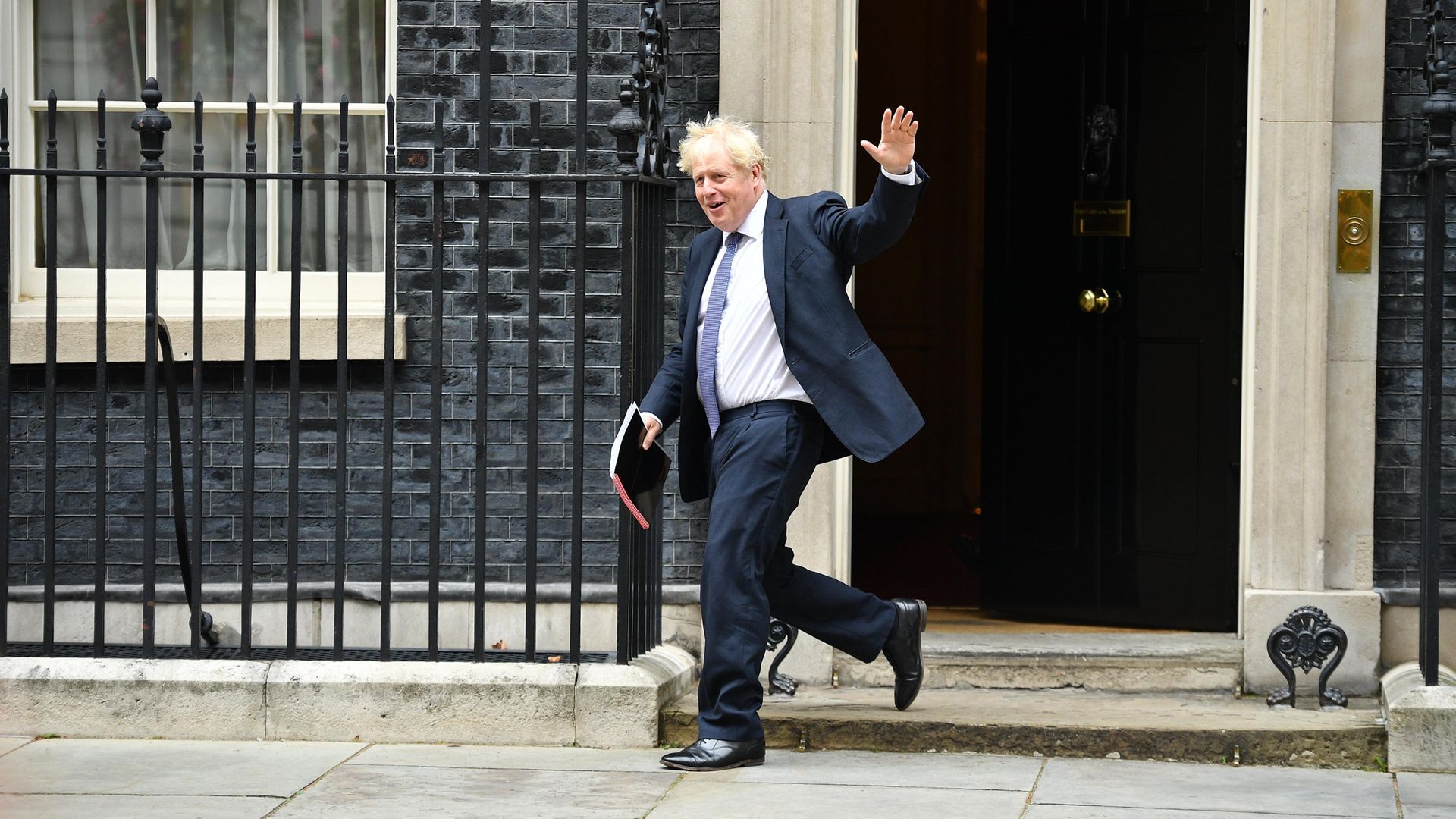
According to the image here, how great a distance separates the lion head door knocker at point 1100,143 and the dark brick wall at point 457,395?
1560 millimetres

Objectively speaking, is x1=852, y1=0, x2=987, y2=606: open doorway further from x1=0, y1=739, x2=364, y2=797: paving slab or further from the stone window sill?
x1=0, y1=739, x2=364, y2=797: paving slab

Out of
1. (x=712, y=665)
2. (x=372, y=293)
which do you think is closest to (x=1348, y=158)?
(x=712, y=665)

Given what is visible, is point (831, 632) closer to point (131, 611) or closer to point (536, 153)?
Answer: point (536, 153)

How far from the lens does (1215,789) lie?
5.09 m

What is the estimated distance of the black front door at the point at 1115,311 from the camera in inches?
259

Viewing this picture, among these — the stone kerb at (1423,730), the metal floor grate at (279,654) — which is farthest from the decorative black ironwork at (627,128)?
the stone kerb at (1423,730)

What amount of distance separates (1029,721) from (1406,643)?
1525mm

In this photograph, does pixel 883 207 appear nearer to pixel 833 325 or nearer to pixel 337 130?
pixel 833 325

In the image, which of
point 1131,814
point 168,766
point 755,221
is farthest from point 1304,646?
point 168,766

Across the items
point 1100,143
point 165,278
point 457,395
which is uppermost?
point 1100,143

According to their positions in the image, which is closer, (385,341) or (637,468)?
(637,468)

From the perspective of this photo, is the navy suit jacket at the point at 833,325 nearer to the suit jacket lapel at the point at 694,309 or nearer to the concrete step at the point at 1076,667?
the suit jacket lapel at the point at 694,309

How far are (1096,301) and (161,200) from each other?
3.67m

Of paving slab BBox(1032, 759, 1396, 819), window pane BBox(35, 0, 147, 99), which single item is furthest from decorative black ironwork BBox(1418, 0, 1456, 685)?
window pane BBox(35, 0, 147, 99)
